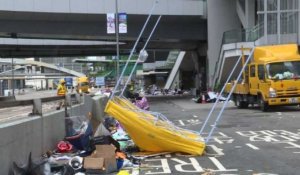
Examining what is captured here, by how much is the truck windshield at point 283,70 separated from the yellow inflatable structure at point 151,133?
14.6m

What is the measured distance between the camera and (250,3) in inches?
1831

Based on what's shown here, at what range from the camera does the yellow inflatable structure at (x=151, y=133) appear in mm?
12484

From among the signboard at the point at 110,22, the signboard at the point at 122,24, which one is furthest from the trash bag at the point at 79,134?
the signboard at the point at 110,22

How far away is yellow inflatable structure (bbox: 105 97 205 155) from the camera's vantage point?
12.5 metres

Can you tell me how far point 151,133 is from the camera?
1248 centimetres

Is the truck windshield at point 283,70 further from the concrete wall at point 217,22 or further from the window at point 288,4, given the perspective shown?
the concrete wall at point 217,22

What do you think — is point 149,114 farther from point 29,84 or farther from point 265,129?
point 29,84

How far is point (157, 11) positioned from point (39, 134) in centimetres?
3608

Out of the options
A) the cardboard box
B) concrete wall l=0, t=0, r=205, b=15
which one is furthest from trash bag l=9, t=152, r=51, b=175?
concrete wall l=0, t=0, r=205, b=15

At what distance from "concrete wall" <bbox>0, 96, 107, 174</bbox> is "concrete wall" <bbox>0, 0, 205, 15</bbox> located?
30031mm

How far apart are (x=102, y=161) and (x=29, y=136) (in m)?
1.39

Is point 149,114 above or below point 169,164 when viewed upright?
above

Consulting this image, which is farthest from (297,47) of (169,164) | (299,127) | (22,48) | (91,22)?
(22,48)

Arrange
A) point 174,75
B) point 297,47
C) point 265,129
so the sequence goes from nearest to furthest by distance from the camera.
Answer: point 265,129 → point 297,47 → point 174,75
